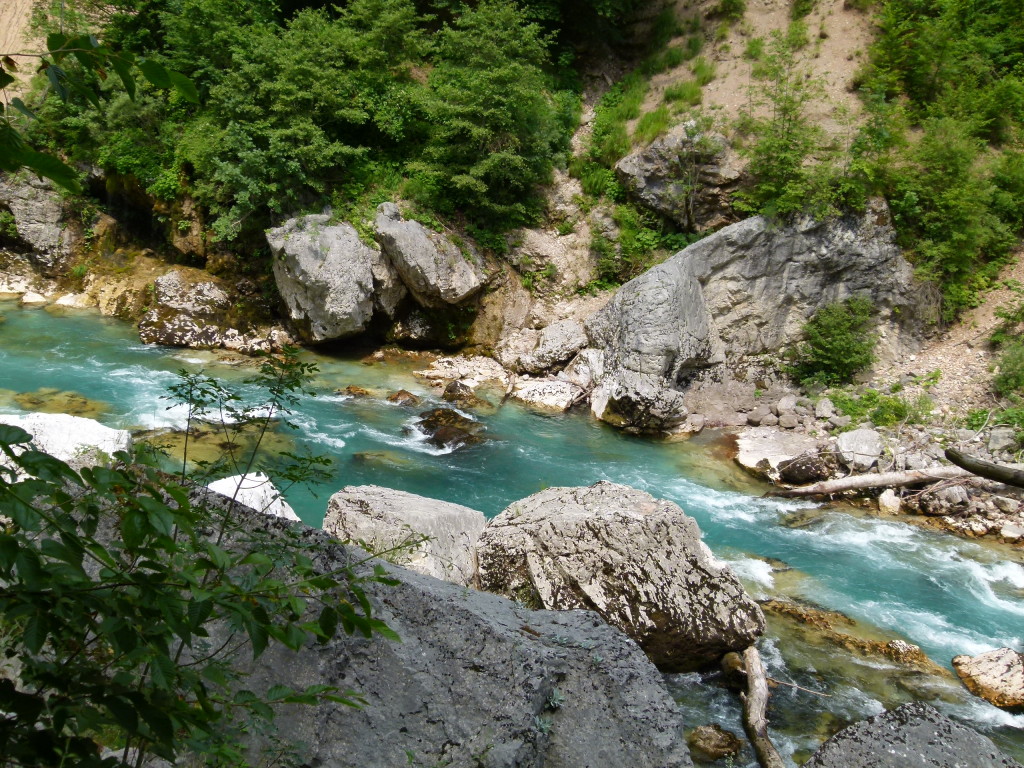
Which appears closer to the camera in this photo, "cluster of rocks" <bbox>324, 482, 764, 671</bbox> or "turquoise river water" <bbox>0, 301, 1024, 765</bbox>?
"cluster of rocks" <bbox>324, 482, 764, 671</bbox>

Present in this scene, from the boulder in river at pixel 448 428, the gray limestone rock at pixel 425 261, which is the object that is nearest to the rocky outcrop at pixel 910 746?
the boulder in river at pixel 448 428

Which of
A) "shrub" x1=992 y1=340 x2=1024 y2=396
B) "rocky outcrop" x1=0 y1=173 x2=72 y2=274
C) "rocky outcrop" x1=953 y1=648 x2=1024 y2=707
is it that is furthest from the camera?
"rocky outcrop" x1=0 y1=173 x2=72 y2=274

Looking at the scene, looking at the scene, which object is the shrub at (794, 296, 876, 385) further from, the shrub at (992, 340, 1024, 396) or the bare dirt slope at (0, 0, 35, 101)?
the bare dirt slope at (0, 0, 35, 101)

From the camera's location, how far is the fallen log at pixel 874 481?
9961 millimetres

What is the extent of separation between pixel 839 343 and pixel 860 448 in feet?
9.30

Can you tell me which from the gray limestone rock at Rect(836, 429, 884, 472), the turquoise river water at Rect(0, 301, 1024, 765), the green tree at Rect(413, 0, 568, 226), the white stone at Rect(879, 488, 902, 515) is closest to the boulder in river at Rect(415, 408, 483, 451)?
the turquoise river water at Rect(0, 301, 1024, 765)

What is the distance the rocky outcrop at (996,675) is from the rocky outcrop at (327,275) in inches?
436

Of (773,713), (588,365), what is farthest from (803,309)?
(773,713)

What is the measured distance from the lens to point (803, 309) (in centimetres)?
1380

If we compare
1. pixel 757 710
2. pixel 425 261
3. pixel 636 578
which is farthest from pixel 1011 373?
pixel 425 261

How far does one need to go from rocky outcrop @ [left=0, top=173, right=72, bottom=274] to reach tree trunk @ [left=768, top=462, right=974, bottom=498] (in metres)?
16.6

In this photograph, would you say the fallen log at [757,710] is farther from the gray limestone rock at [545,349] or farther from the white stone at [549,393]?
the gray limestone rock at [545,349]

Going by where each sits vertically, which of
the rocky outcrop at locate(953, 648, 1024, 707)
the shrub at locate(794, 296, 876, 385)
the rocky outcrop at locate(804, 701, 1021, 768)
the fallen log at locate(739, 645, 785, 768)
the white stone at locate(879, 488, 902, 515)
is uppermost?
the shrub at locate(794, 296, 876, 385)

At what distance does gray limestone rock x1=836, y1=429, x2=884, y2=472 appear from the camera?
1062cm
